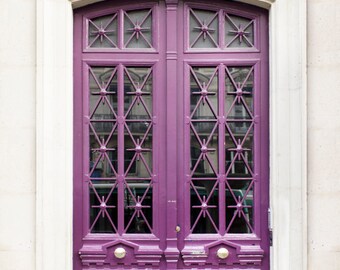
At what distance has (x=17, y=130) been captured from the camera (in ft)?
17.6

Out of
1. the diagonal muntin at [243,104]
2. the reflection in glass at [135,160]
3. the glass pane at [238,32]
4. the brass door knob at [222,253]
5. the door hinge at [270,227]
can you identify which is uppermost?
the glass pane at [238,32]

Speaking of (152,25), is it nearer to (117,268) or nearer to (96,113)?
(96,113)

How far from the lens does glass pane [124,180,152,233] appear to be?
5.66 m

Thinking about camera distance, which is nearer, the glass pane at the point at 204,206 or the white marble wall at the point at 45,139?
the white marble wall at the point at 45,139

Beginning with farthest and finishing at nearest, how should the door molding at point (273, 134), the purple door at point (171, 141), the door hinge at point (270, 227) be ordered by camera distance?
1. the purple door at point (171, 141)
2. the door hinge at point (270, 227)
3. the door molding at point (273, 134)

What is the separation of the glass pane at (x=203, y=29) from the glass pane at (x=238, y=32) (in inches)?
5.4

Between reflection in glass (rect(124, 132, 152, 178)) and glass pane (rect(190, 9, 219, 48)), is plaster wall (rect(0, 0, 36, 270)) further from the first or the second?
glass pane (rect(190, 9, 219, 48))

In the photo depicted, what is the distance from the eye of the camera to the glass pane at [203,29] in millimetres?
5727

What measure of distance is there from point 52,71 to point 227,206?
95.8 inches

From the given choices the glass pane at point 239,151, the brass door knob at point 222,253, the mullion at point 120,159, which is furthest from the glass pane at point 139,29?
the brass door knob at point 222,253

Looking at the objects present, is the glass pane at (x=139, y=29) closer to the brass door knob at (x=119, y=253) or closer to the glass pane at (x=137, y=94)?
the glass pane at (x=137, y=94)

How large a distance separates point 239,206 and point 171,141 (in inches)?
41.6

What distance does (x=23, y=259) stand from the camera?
538 cm

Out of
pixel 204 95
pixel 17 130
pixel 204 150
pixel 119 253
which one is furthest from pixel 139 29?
pixel 119 253
